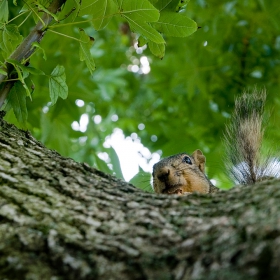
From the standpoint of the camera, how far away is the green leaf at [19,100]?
6.38 ft

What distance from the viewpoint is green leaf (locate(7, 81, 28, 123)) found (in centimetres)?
195

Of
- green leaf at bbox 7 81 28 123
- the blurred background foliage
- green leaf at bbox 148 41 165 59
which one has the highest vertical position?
the blurred background foliage

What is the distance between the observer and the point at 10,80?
192 centimetres

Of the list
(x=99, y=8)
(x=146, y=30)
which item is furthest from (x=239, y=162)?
(x=99, y=8)

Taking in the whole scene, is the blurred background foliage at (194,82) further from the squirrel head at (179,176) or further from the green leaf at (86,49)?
the green leaf at (86,49)

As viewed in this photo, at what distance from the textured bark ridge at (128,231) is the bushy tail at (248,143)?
1206 millimetres

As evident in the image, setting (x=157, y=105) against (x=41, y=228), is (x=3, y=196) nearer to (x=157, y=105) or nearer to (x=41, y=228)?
(x=41, y=228)

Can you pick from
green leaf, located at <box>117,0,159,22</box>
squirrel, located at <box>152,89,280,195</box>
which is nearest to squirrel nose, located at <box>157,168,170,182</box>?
squirrel, located at <box>152,89,280,195</box>

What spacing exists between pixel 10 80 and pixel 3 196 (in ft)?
2.19

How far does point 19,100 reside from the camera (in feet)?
6.42

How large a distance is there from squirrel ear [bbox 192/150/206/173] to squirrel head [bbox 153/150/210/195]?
31 mm

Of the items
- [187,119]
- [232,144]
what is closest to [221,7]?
[187,119]

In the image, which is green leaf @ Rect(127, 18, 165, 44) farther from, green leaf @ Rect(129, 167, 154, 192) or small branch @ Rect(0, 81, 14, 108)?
green leaf @ Rect(129, 167, 154, 192)

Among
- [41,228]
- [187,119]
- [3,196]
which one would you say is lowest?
[41,228]
